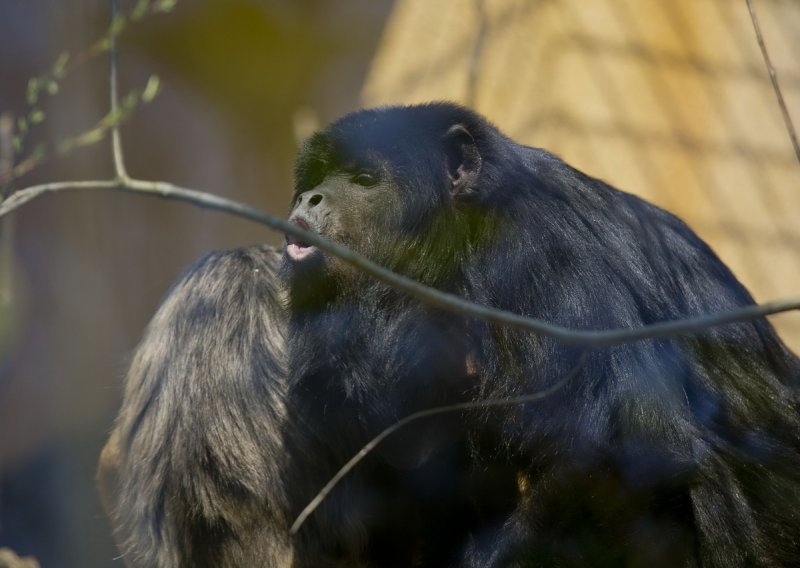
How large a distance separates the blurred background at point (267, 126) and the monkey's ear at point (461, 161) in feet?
5.48

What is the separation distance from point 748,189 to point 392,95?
1649 millimetres

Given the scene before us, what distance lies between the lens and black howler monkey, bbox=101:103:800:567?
289 cm

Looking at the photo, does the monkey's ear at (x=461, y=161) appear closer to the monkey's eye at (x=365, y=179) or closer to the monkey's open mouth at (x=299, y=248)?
the monkey's eye at (x=365, y=179)

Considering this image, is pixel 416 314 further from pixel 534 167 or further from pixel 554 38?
pixel 554 38

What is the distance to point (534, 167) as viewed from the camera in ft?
10.4

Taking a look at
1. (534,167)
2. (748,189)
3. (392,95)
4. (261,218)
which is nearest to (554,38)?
(392,95)

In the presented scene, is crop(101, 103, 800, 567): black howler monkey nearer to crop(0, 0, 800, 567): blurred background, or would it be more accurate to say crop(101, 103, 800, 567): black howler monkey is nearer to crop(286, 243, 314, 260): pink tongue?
crop(286, 243, 314, 260): pink tongue

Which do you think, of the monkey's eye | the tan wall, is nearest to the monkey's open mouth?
the monkey's eye

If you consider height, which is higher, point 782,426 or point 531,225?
point 531,225

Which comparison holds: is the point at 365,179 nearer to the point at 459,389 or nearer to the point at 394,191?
the point at 394,191

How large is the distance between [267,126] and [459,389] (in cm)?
248

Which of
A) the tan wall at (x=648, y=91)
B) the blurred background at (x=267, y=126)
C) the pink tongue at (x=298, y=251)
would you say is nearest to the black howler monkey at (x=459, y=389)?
the pink tongue at (x=298, y=251)

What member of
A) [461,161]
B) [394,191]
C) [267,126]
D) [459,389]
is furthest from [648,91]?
[459,389]

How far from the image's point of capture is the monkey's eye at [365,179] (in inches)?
122
